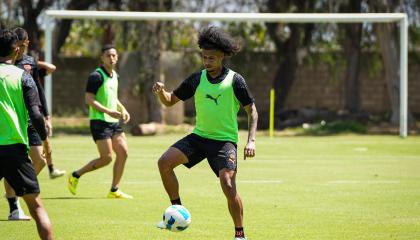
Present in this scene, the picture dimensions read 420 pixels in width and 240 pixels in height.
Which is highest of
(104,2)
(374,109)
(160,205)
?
(104,2)

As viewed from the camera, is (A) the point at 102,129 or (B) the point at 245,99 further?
(A) the point at 102,129

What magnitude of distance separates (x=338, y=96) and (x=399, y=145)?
1580cm

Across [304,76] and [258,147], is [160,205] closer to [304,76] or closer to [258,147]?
[258,147]

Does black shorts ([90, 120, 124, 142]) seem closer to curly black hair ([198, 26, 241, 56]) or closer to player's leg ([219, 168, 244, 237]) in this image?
curly black hair ([198, 26, 241, 56])

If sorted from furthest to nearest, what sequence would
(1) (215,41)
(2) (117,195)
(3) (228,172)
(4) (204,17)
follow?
(4) (204,17)
(2) (117,195)
(1) (215,41)
(3) (228,172)

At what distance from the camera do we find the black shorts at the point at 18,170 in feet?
26.2

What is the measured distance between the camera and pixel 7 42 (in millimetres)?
8266

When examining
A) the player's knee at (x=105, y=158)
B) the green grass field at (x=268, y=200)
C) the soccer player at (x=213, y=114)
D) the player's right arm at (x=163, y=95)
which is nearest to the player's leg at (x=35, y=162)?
the green grass field at (x=268, y=200)

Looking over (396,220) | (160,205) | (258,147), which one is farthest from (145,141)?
(396,220)

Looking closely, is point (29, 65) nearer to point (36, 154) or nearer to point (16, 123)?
point (36, 154)

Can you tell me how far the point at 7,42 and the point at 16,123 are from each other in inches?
28.0

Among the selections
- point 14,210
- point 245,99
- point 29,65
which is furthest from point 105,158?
point 245,99

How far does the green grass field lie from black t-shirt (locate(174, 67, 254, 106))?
1.48 metres

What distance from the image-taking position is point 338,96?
4103 centimetres
